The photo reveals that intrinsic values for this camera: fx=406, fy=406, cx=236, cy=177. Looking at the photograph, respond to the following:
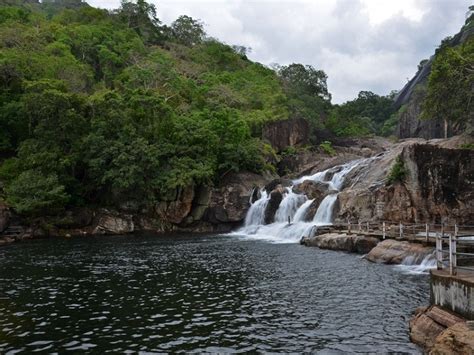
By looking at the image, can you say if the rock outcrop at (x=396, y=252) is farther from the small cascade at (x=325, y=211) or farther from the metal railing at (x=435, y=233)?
the small cascade at (x=325, y=211)

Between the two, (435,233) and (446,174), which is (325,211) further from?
(435,233)

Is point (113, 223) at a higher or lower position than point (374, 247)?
higher

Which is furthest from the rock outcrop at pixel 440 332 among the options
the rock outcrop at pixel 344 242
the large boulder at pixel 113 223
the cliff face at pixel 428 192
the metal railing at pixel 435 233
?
the large boulder at pixel 113 223

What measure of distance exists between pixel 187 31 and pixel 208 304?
385 feet

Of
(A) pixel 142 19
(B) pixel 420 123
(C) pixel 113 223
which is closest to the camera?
(C) pixel 113 223

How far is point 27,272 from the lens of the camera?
23.8 meters

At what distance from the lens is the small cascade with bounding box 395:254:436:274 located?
71.7ft

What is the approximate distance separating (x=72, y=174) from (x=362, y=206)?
3555cm

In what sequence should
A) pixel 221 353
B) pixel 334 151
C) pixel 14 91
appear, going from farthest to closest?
pixel 334 151 → pixel 14 91 → pixel 221 353

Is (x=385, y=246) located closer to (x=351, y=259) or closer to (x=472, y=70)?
(x=351, y=259)

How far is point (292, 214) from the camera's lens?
152 feet

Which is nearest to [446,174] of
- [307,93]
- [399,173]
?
[399,173]

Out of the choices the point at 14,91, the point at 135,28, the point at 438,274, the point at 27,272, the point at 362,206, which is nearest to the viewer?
the point at 438,274

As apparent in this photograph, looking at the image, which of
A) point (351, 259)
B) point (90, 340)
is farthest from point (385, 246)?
point (90, 340)
